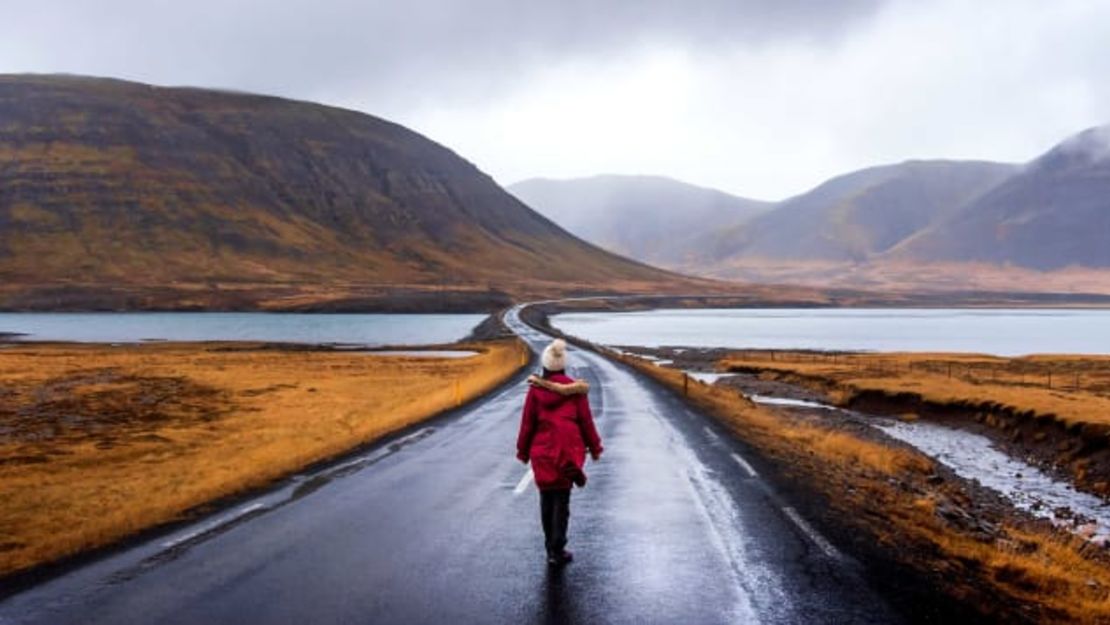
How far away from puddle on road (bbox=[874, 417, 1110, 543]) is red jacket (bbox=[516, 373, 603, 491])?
11.5 m

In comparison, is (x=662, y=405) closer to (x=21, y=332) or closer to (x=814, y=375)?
(x=814, y=375)

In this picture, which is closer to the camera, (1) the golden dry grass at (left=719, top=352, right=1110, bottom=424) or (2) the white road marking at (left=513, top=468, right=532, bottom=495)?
(2) the white road marking at (left=513, top=468, right=532, bottom=495)

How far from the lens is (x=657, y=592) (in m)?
8.80

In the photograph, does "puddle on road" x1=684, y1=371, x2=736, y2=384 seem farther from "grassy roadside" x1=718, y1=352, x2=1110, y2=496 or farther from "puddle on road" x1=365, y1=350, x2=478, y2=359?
"puddle on road" x1=365, y1=350, x2=478, y2=359

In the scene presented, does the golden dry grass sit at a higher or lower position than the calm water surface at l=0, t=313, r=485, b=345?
higher

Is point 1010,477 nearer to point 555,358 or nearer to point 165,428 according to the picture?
point 555,358

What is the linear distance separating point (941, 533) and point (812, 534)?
2.36m

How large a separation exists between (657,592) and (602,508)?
441 centimetres

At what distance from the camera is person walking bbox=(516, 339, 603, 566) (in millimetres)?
9492

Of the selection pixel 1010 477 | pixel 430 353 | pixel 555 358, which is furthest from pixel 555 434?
pixel 430 353

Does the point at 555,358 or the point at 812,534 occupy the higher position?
the point at 555,358

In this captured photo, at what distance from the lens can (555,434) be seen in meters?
9.54

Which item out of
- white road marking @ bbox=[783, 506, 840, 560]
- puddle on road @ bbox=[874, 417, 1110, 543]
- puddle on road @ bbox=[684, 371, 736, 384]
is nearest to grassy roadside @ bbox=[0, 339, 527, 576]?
white road marking @ bbox=[783, 506, 840, 560]

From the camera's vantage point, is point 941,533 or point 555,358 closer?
point 555,358
